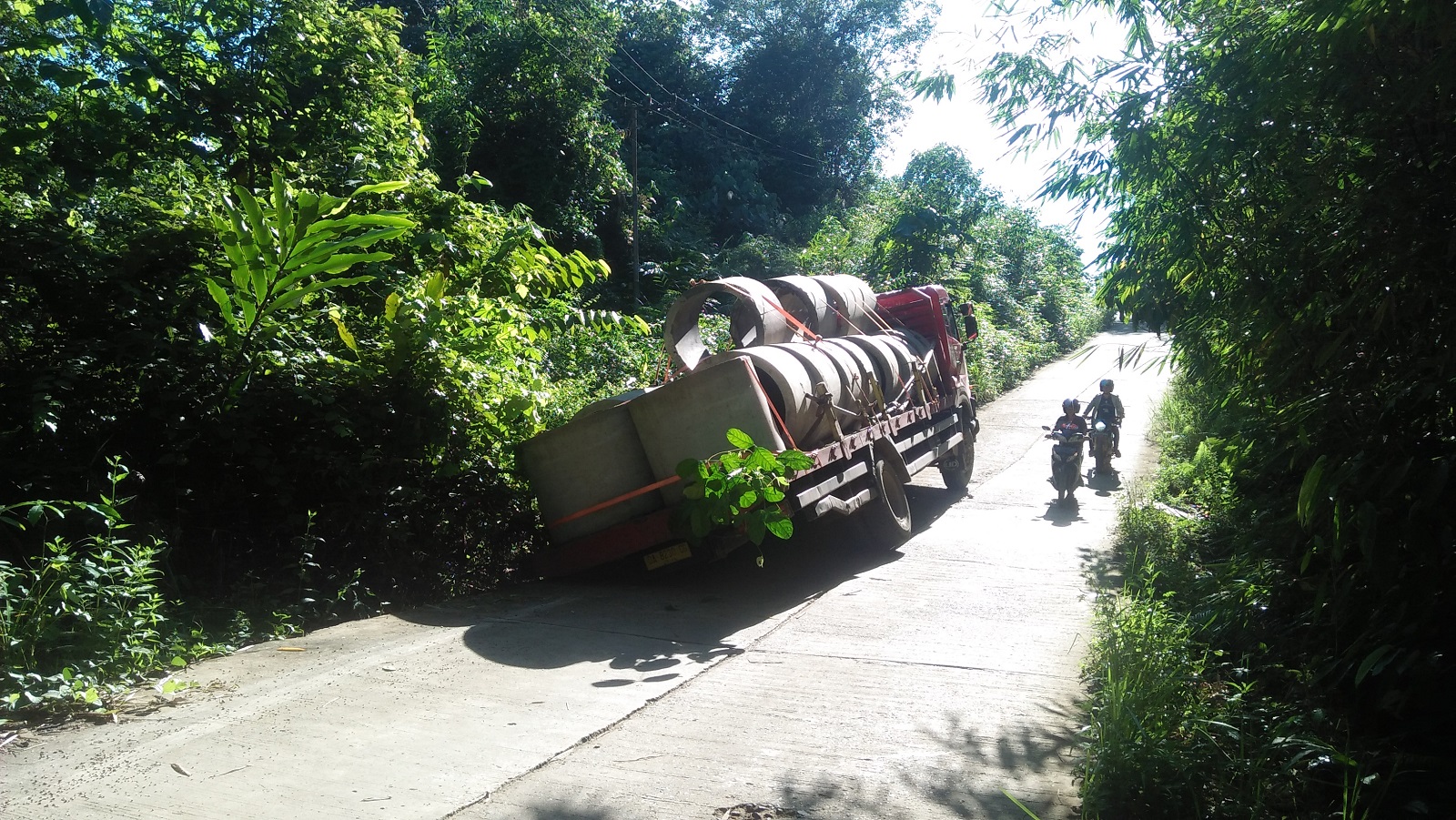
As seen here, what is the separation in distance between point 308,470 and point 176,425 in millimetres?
886

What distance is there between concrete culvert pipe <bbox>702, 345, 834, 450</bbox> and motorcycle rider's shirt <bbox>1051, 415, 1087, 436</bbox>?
4822 millimetres

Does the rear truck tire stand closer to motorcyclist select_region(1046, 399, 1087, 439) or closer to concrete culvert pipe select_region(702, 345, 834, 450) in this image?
motorcyclist select_region(1046, 399, 1087, 439)

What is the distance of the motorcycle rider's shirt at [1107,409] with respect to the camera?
1354cm

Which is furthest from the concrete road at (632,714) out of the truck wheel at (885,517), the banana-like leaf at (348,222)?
the banana-like leaf at (348,222)

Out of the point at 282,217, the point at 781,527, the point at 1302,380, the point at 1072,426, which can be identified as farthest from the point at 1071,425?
the point at 282,217

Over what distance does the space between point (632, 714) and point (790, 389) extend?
351 cm

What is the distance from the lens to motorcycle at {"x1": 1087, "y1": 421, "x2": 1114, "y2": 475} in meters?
13.5

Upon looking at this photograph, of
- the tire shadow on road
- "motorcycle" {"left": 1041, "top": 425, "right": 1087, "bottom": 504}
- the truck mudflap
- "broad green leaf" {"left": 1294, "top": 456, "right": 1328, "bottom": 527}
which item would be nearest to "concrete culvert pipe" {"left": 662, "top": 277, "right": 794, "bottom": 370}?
the tire shadow on road

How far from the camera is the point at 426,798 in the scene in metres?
4.11

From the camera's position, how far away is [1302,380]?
4.54 meters

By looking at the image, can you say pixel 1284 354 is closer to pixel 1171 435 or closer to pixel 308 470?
pixel 308 470

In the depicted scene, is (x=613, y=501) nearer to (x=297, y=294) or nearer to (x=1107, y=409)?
(x=297, y=294)

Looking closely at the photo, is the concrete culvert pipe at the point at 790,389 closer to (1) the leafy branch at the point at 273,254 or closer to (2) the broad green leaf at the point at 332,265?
(2) the broad green leaf at the point at 332,265

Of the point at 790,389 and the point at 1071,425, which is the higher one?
the point at 790,389
